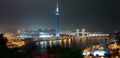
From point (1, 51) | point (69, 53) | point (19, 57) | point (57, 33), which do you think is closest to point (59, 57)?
point (69, 53)

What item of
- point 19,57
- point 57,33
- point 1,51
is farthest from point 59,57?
point 57,33

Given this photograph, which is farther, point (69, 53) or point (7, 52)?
point (69, 53)

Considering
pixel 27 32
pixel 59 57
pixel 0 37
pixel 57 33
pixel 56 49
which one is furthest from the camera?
pixel 27 32

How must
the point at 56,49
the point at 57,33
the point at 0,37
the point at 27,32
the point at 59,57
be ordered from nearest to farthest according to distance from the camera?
1. the point at 59,57
2. the point at 0,37
3. the point at 56,49
4. the point at 57,33
5. the point at 27,32

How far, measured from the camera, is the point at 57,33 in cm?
4488

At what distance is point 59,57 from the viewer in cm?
478

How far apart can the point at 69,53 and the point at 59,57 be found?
16cm

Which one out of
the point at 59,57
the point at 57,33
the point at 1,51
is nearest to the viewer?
the point at 1,51

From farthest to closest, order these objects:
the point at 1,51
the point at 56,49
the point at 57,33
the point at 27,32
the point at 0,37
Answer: the point at 27,32 < the point at 57,33 < the point at 56,49 < the point at 0,37 < the point at 1,51

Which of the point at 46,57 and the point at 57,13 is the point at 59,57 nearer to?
the point at 46,57

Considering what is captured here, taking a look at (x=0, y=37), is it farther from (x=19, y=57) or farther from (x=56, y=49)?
(x=56, y=49)

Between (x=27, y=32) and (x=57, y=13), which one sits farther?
(x=27, y=32)

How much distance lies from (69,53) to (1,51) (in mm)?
1056

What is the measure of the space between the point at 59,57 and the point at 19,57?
0.61 metres
